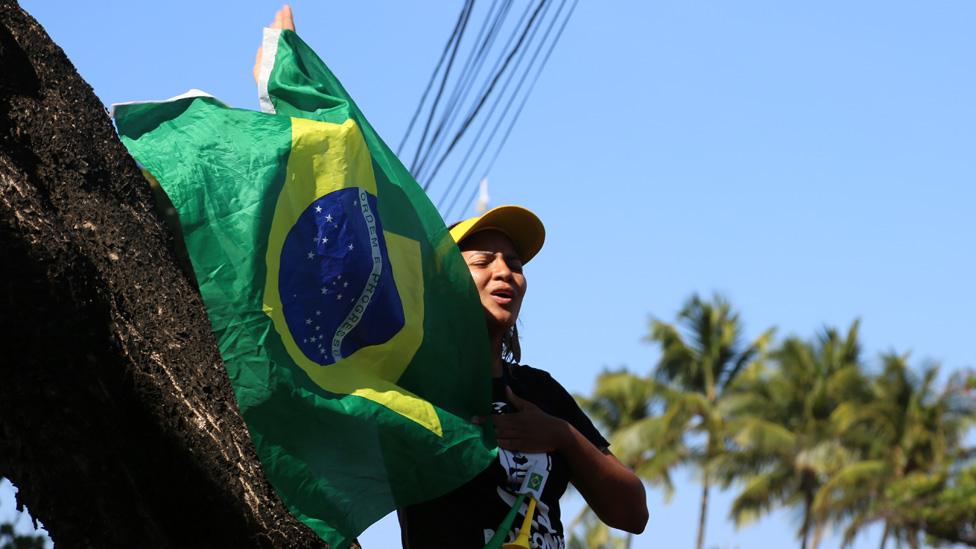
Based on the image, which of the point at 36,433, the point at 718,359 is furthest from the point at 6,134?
the point at 718,359

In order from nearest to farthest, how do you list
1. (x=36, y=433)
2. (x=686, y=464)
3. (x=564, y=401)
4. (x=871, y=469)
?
(x=36, y=433)
(x=564, y=401)
(x=871, y=469)
(x=686, y=464)

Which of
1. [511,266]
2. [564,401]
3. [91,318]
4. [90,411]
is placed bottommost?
[90,411]

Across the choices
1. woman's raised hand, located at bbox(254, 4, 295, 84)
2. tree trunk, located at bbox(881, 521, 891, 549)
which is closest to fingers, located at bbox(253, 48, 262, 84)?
woman's raised hand, located at bbox(254, 4, 295, 84)

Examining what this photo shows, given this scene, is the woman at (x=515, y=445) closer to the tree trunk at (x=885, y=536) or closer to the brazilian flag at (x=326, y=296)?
the brazilian flag at (x=326, y=296)

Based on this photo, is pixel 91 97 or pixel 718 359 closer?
pixel 91 97

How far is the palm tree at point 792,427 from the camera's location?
110 feet

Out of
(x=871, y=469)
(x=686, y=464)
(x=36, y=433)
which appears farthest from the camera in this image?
(x=686, y=464)

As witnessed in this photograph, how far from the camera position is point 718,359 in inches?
1425

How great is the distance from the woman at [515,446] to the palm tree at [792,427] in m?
30.1

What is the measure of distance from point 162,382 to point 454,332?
81 centimetres

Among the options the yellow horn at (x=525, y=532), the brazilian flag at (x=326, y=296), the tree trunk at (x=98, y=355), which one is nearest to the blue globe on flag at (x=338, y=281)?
the brazilian flag at (x=326, y=296)

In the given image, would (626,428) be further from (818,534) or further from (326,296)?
(326,296)

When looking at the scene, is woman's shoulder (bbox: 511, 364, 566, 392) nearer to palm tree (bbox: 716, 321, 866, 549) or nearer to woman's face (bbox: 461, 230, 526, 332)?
woman's face (bbox: 461, 230, 526, 332)

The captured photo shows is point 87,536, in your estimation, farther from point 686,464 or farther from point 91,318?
point 686,464
